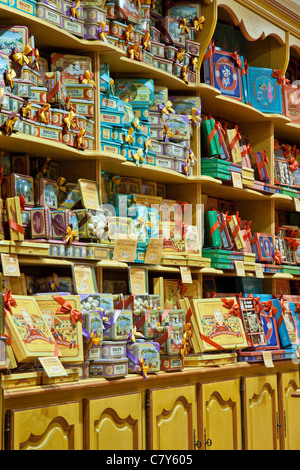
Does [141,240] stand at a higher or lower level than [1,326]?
higher

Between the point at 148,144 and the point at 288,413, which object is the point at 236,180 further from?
the point at 288,413

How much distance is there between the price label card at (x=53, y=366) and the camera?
2.89 metres

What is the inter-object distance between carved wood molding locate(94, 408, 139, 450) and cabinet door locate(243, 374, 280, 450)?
39.4 inches

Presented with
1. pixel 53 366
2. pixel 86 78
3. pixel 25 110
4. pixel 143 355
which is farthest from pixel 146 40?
pixel 53 366

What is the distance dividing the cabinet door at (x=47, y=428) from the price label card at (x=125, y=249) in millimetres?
850

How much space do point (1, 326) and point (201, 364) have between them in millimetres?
1527

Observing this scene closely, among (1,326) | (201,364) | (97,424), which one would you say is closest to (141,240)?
(201,364)

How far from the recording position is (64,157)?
363 cm

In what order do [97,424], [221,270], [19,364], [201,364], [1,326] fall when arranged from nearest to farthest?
[1,326] < [19,364] < [97,424] < [201,364] < [221,270]

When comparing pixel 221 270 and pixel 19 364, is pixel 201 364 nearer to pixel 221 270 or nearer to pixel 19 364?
pixel 221 270

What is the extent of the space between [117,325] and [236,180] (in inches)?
61.5

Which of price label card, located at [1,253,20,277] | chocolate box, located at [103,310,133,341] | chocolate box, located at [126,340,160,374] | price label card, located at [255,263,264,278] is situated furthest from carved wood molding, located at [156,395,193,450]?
price label card, located at [255,263,264,278]

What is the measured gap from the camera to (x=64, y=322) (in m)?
3.17

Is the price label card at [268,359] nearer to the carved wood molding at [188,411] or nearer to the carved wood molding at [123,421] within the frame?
the carved wood molding at [188,411]
